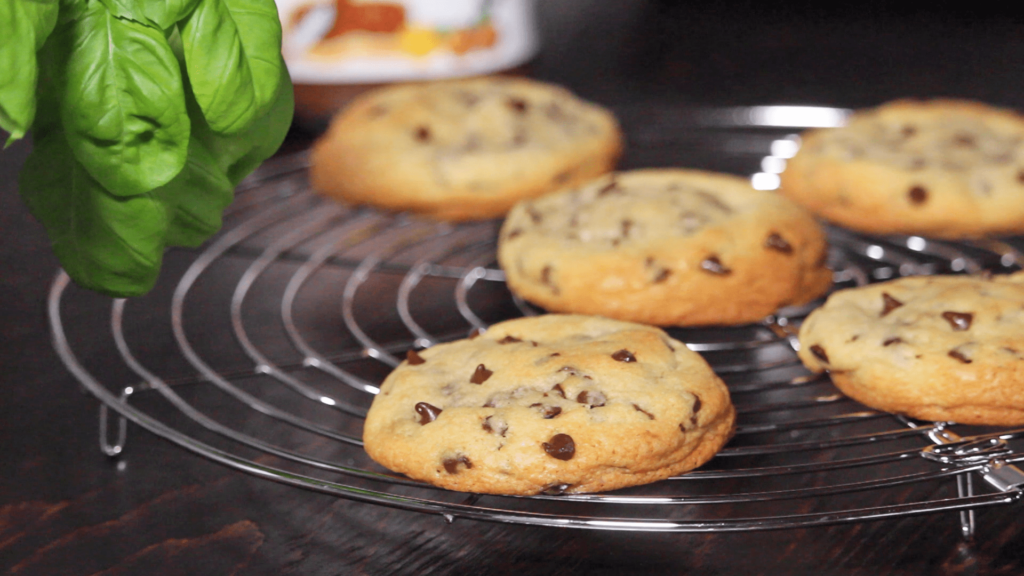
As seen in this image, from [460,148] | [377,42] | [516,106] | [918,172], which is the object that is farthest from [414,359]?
[377,42]

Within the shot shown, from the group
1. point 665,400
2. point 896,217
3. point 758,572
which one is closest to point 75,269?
point 665,400

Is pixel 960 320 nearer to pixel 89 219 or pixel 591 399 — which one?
pixel 591 399

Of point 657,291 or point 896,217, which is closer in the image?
point 657,291

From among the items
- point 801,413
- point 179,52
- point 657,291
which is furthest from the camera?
point 657,291

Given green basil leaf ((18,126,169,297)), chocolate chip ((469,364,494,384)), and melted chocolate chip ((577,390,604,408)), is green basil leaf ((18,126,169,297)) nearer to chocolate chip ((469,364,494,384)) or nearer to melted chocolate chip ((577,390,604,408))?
chocolate chip ((469,364,494,384))

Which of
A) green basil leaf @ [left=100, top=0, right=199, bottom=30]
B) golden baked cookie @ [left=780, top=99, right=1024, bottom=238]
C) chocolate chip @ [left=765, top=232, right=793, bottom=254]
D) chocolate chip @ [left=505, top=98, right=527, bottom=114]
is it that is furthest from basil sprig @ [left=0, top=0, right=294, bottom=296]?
golden baked cookie @ [left=780, top=99, right=1024, bottom=238]

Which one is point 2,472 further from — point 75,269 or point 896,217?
point 896,217
